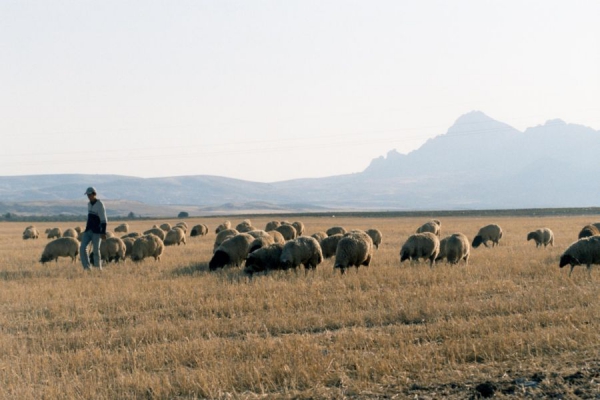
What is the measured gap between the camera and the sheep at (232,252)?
1975cm

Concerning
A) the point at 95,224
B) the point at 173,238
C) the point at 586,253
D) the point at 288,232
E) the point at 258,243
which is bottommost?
the point at 173,238

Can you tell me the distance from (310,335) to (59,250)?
16.6 meters

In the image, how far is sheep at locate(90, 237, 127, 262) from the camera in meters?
23.0

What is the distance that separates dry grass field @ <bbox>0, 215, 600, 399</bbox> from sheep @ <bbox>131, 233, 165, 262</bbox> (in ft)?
19.9

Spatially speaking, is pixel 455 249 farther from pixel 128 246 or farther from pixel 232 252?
pixel 128 246

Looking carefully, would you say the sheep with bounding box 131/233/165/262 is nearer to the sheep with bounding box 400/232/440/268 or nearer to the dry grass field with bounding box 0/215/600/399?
the dry grass field with bounding box 0/215/600/399

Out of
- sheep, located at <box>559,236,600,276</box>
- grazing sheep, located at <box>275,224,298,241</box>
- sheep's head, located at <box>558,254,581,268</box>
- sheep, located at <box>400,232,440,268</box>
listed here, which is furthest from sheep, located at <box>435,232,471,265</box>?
grazing sheep, located at <box>275,224,298,241</box>

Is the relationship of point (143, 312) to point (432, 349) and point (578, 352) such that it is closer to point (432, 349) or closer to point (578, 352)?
point (432, 349)

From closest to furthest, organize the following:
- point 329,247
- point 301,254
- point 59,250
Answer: point 301,254 → point 329,247 → point 59,250

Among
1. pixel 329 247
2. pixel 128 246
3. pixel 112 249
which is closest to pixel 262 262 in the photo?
pixel 329 247

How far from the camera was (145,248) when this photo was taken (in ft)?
76.4

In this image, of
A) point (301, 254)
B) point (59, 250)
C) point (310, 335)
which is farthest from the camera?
point (59, 250)

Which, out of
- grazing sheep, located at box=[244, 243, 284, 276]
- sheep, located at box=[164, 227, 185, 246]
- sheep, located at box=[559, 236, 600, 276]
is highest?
sheep, located at box=[559, 236, 600, 276]

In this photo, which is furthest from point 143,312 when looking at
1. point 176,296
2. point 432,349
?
point 432,349
